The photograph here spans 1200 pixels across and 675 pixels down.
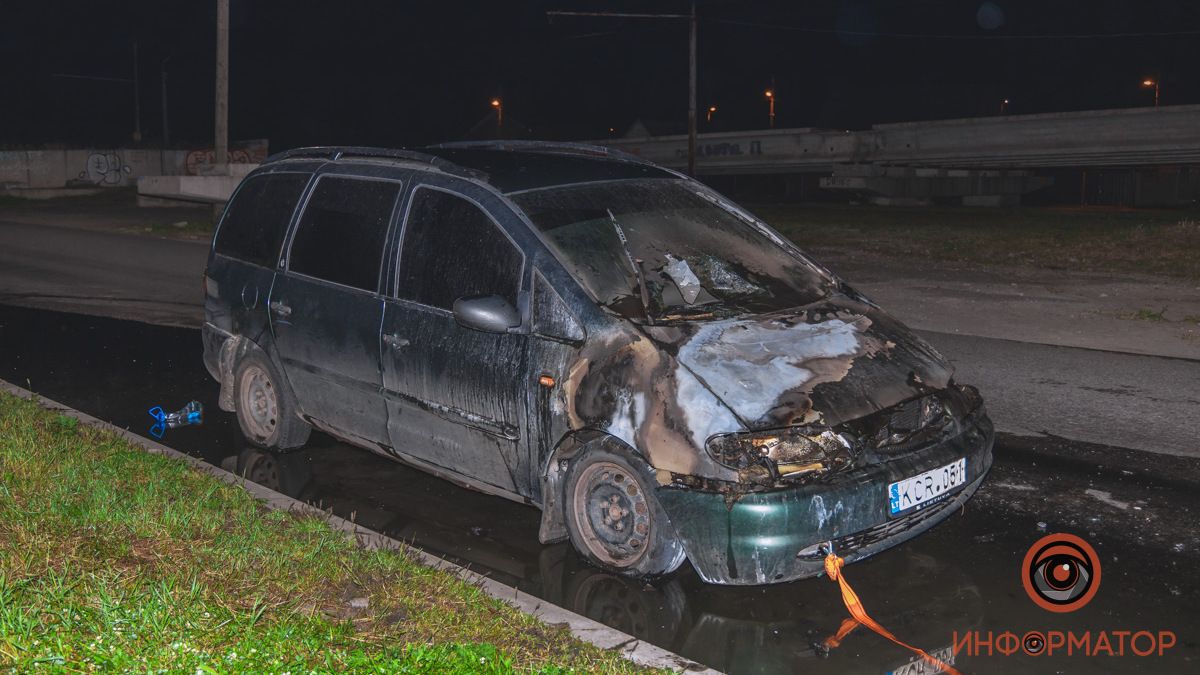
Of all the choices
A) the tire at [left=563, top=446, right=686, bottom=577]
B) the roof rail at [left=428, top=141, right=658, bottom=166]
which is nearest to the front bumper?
the tire at [left=563, top=446, right=686, bottom=577]

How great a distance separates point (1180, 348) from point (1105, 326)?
4.59 feet

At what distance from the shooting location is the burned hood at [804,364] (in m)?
4.50

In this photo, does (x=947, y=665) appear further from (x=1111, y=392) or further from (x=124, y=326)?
(x=124, y=326)

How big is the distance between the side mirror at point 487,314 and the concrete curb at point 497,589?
1015 millimetres

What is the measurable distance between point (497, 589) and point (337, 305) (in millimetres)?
2133

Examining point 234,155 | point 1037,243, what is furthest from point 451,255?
point 234,155

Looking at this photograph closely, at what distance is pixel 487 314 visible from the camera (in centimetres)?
505

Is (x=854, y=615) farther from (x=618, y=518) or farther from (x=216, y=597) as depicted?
(x=216, y=597)

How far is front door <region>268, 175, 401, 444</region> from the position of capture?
5.91 m

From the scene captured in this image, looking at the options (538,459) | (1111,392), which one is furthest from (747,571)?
(1111,392)

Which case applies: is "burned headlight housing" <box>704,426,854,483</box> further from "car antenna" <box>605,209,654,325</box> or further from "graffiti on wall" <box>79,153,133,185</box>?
"graffiti on wall" <box>79,153,133,185</box>

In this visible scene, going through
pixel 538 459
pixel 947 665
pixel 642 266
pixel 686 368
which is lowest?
pixel 947 665

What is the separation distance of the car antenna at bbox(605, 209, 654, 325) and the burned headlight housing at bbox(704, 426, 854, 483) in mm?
752

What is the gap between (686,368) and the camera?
4.61 m
